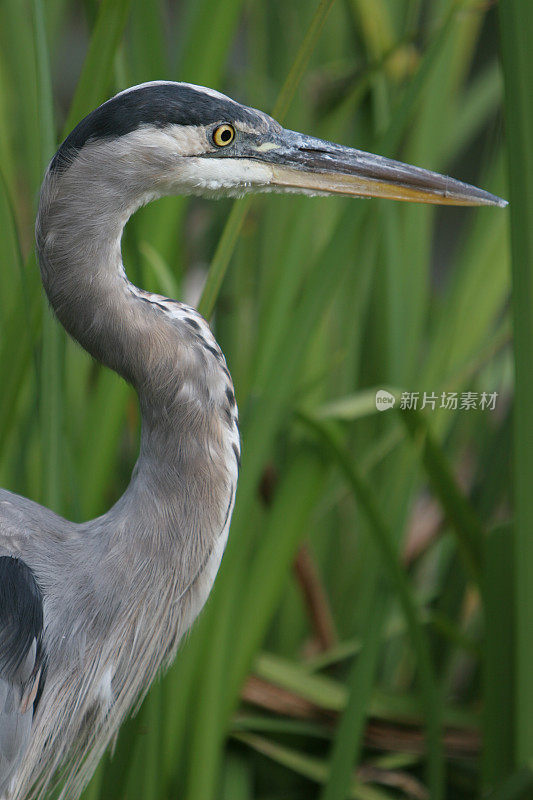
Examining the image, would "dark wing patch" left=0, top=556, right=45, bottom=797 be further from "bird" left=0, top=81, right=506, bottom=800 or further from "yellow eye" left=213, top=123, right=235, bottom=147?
"yellow eye" left=213, top=123, right=235, bottom=147

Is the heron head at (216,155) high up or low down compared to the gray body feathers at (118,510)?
up

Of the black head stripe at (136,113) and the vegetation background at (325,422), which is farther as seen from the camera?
the vegetation background at (325,422)

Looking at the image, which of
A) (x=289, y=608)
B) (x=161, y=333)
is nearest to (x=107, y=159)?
(x=161, y=333)

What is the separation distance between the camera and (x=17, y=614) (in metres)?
0.78

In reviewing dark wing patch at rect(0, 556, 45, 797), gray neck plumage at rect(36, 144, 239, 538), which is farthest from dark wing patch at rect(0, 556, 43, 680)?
gray neck plumage at rect(36, 144, 239, 538)

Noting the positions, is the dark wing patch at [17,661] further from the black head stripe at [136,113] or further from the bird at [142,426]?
the black head stripe at [136,113]

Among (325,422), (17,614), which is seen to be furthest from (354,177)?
(17,614)

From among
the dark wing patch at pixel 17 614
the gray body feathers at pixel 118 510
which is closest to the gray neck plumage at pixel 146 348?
the gray body feathers at pixel 118 510

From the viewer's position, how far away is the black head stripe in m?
0.70

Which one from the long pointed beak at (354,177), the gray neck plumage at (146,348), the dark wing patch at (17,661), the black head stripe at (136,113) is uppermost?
the long pointed beak at (354,177)

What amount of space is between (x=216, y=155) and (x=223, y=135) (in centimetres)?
2

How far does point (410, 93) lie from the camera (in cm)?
91

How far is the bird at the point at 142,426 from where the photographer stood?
712 millimetres

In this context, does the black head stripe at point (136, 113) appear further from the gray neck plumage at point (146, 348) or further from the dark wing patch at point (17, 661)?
the dark wing patch at point (17, 661)
